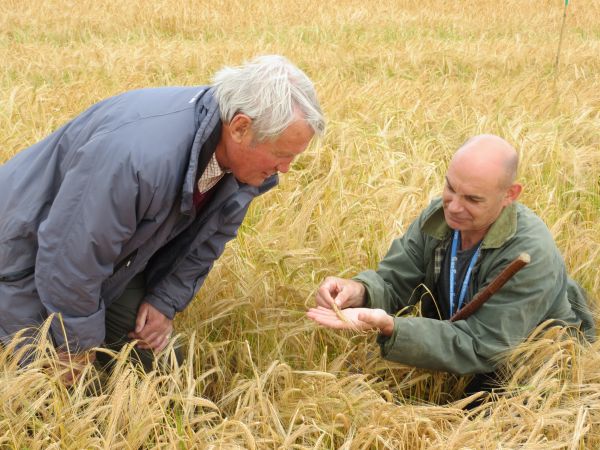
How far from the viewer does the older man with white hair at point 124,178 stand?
1.94 metres

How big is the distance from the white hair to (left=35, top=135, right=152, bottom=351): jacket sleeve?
1.08 ft

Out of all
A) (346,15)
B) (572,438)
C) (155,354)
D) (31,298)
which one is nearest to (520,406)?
(572,438)

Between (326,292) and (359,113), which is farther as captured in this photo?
(359,113)

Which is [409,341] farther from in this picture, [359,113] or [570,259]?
[359,113]

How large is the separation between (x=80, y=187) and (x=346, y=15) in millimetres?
8309

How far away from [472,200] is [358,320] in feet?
1.72

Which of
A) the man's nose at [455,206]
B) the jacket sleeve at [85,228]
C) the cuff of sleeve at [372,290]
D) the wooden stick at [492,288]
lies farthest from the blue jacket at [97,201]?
the wooden stick at [492,288]

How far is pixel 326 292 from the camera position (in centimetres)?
243

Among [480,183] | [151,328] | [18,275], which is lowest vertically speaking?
[151,328]

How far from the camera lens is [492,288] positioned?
230cm

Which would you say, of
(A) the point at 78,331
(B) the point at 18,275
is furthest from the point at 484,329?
(B) the point at 18,275

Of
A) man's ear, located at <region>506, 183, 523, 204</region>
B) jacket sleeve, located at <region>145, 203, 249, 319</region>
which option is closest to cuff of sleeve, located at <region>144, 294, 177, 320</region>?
jacket sleeve, located at <region>145, 203, 249, 319</region>

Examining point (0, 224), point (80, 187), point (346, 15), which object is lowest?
point (346, 15)

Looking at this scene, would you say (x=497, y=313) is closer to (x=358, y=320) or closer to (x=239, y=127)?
(x=358, y=320)
